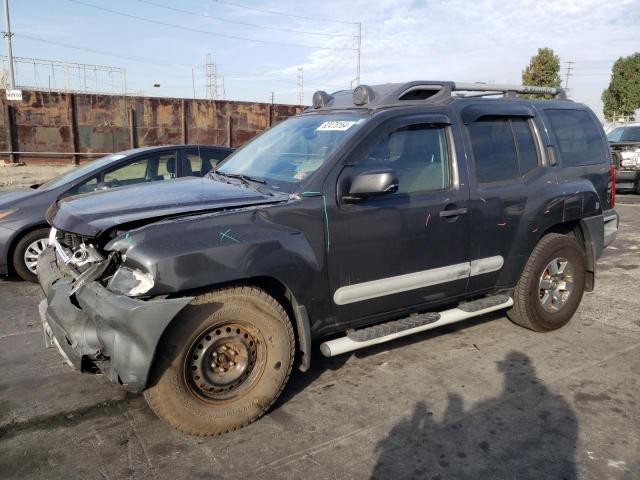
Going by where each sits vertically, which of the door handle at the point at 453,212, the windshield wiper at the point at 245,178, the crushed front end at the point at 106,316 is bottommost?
the crushed front end at the point at 106,316

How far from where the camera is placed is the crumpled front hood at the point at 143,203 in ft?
9.49

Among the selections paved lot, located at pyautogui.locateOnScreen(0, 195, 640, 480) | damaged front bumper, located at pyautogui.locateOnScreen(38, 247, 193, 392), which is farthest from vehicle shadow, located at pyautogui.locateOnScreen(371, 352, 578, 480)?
damaged front bumper, located at pyautogui.locateOnScreen(38, 247, 193, 392)

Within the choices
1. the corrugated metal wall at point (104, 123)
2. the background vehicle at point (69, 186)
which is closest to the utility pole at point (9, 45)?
the corrugated metal wall at point (104, 123)

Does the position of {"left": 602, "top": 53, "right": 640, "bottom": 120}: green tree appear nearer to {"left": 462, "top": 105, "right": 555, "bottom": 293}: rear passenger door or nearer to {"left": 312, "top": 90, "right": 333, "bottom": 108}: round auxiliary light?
{"left": 462, "top": 105, "right": 555, "bottom": 293}: rear passenger door

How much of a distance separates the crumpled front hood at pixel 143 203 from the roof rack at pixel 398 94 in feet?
3.79

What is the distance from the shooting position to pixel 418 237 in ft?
11.8

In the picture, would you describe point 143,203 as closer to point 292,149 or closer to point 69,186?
point 292,149

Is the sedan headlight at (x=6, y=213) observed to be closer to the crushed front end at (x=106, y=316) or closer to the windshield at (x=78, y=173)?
the windshield at (x=78, y=173)

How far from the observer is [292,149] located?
384 centimetres

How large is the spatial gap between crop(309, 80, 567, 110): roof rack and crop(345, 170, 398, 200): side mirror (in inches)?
34.3

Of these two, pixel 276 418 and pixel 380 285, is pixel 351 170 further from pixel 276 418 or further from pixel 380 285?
pixel 276 418

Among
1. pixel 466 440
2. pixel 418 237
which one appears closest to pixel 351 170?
pixel 418 237

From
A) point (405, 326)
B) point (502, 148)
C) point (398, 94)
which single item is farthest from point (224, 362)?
point (502, 148)

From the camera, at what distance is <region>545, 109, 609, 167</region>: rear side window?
181 inches
